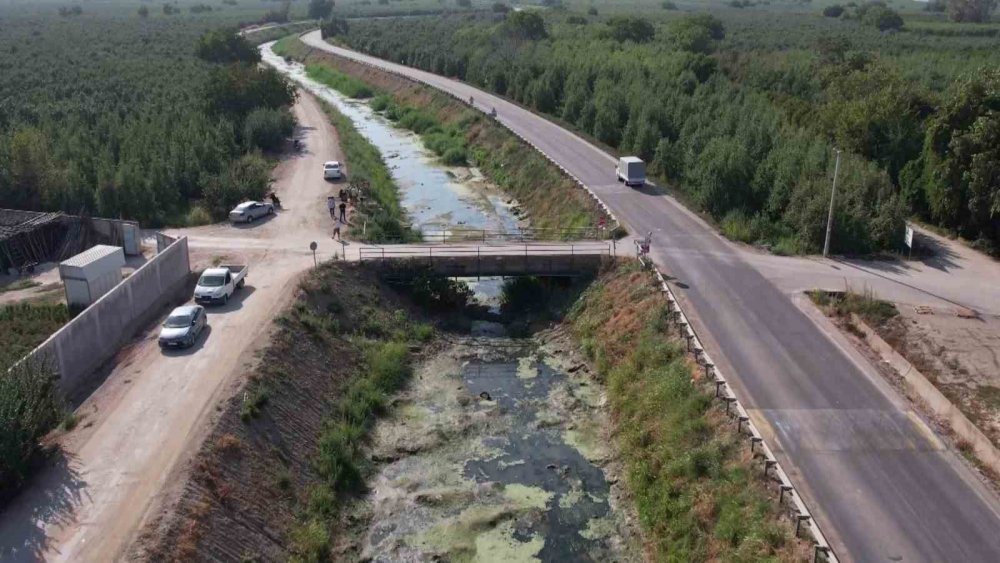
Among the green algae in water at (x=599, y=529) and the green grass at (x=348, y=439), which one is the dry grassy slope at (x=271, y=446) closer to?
the green grass at (x=348, y=439)

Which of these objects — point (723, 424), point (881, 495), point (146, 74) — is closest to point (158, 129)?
point (146, 74)

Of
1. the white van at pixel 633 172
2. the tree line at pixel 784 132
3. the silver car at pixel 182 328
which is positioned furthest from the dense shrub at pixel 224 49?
the silver car at pixel 182 328

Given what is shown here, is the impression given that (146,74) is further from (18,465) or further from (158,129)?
(18,465)

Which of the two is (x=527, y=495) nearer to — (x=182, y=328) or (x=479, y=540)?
(x=479, y=540)

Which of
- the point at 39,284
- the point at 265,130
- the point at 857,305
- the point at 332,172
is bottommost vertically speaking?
the point at 39,284

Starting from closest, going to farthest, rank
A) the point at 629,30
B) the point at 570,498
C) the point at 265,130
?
the point at 570,498, the point at 265,130, the point at 629,30

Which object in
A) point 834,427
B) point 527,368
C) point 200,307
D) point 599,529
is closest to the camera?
point 599,529

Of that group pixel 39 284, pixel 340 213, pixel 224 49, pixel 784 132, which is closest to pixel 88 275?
pixel 39 284

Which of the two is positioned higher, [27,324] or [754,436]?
[754,436]
